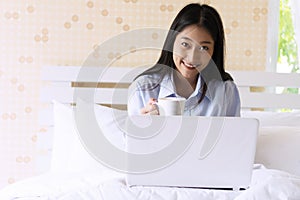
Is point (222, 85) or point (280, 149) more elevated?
point (222, 85)

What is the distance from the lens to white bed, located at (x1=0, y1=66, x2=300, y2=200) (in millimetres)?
1516

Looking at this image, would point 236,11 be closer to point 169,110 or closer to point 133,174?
point 169,110

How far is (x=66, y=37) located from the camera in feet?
8.84

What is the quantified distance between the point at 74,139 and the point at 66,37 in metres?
0.69

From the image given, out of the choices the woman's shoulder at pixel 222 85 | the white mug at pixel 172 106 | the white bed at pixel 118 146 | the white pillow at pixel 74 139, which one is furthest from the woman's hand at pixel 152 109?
the woman's shoulder at pixel 222 85

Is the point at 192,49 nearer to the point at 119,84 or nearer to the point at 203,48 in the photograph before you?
the point at 203,48

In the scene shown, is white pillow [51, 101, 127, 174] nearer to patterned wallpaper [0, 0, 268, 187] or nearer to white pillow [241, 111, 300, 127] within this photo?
patterned wallpaper [0, 0, 268, 187]

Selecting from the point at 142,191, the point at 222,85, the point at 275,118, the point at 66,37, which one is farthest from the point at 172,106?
the point at 66,37

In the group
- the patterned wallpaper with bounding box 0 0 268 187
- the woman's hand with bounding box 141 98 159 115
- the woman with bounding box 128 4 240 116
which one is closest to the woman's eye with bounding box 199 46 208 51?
the woman with bounding box 128 4 240 116

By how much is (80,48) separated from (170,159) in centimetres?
127

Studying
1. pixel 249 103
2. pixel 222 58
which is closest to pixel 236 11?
pixel 249 103

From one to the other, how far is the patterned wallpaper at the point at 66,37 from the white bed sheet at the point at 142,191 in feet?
3.11

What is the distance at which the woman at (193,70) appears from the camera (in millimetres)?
2043

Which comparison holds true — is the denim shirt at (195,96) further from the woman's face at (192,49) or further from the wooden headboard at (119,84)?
the wooden headboard at (119,84)
